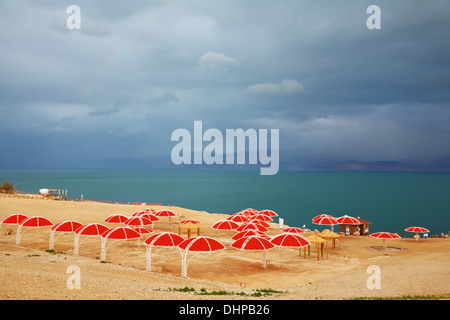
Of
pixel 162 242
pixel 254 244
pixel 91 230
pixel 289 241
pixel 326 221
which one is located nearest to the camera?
pixel 162 242

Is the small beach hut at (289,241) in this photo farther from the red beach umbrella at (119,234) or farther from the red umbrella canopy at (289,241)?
the red beach umbrella at (119,234)

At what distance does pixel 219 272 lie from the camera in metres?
22.0

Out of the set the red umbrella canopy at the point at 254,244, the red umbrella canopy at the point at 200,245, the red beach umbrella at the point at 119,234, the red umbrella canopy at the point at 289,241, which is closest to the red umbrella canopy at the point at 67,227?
the red beach umbrella at the point at 119,234

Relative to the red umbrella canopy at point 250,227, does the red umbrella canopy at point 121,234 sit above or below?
above

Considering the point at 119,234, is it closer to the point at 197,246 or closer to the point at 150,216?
the point at 197,246

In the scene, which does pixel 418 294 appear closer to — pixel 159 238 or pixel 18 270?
pixel 159 238

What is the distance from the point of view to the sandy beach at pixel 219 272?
13539mm

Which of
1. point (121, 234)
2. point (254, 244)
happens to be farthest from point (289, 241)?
point (121, 234)

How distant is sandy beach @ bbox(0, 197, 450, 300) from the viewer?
44.4ft

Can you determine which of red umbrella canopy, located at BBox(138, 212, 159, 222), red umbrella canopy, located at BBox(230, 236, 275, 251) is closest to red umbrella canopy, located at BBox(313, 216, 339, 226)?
red umbrella canopy, located at BBox(230, 236, 275, 251)

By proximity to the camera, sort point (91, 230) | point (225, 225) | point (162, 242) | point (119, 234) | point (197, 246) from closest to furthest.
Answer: point (197, 246)
point (162, 242)
point (119, 234)
point (91, 230)
point (225, 225)

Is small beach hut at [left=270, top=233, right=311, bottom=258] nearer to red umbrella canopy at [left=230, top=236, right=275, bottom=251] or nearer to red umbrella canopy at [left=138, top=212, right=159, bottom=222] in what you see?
red umbrella canopy at [left=230, top=236, right=275, bottom=251]

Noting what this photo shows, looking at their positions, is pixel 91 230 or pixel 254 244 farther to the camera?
pixel 91 230
